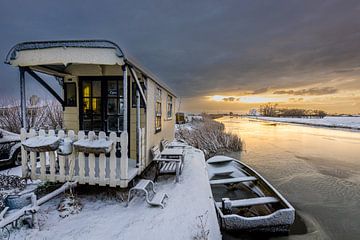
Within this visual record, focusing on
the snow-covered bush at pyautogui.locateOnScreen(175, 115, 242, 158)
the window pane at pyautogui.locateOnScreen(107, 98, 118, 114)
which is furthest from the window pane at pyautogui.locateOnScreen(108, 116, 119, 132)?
the snow-covered bush at pyautogui.locateOnScreen(175, 115, 242, 158)

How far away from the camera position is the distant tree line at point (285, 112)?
8788 cm

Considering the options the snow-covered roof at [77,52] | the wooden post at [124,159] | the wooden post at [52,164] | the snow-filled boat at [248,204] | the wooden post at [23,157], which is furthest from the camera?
the snow-filled boat at [248,204]

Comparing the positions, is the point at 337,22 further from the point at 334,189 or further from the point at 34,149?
the point at 34,149

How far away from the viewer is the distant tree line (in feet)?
288

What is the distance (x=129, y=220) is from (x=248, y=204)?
282cm

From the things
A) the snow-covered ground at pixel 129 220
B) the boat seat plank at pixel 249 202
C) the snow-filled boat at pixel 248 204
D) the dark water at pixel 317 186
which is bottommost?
the dark water at pixel 317 186

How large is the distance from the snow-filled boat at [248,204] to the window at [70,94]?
185 inches

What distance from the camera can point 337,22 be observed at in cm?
1041

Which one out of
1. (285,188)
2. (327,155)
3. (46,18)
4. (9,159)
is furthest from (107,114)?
(327,155)

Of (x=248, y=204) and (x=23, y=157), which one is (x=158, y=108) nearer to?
(x=23, y=157)

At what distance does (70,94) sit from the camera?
5594 millimetres

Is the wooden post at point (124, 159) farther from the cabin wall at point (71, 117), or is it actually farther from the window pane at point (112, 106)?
the cabin wall at point (71, 117)

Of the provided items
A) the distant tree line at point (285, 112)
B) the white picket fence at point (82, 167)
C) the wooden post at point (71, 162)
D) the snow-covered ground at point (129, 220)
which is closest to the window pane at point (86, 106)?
the white picket fence at point (82, 167)

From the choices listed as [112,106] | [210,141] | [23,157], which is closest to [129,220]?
[23,157]
